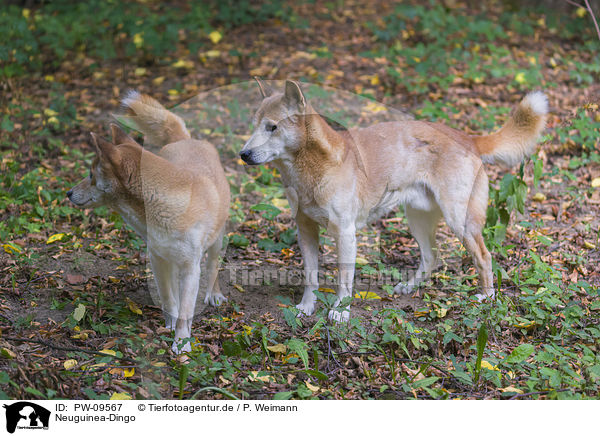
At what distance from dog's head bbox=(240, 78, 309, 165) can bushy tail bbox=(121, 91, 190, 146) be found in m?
0.73

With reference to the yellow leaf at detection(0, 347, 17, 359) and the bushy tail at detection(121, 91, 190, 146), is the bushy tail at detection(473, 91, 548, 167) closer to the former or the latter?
the bushy tail at detection(121, 91, 190, 146)

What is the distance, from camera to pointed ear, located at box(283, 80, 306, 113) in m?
4.14

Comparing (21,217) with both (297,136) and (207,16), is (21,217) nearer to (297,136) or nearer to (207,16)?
(297,136)

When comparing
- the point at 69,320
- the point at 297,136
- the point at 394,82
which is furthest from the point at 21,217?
the point at 394,82

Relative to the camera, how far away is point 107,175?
3904mm

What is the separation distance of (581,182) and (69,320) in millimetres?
5390

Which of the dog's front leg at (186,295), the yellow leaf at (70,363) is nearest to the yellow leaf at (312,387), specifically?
the dog's front leg at (186,295)

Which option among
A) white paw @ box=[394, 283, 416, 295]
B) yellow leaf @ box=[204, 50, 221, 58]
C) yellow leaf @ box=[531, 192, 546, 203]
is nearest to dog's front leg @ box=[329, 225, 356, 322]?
white paw @ box=[394, 283, 416, 295]

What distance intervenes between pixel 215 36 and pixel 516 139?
21.4ft

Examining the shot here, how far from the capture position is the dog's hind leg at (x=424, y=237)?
5.29 meters

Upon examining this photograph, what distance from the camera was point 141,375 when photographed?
3830 mm

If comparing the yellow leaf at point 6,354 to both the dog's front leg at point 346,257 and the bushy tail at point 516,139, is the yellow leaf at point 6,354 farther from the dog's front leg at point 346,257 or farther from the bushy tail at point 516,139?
the bushy tail at point 516,139

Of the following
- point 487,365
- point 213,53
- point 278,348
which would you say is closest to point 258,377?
point 278,348
